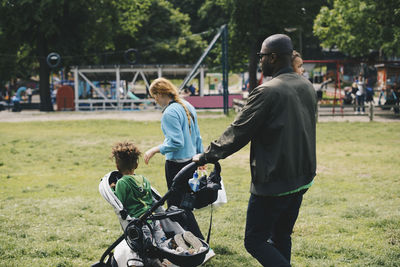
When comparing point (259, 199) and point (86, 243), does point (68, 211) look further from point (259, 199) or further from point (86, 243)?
point (259, 199)

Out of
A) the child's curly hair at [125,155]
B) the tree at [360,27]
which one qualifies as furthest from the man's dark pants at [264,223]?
the tree at [360,27]

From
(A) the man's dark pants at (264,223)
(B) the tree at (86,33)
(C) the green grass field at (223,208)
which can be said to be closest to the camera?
(A) the man's dark pants at (264,223)

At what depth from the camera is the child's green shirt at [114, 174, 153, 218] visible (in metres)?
4.19

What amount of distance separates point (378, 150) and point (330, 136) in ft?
11.0

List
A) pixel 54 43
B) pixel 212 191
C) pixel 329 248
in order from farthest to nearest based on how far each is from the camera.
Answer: pixel 54 43 < pixel 329 248 < pixel 212 191

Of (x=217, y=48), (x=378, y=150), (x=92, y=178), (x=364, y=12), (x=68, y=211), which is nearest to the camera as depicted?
(x=68, y=211)

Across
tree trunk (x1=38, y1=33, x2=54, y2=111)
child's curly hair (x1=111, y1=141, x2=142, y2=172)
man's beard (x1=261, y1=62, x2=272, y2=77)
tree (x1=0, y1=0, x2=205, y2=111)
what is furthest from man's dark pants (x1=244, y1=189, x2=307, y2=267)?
tree trunk (x1=38, y1=33, x2=54, y2=111)

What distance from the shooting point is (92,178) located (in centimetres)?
995

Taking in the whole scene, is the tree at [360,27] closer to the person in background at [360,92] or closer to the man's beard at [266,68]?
the person in background at [360,92]

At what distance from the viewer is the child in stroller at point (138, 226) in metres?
3.85

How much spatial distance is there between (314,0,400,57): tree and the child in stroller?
67.2 feet

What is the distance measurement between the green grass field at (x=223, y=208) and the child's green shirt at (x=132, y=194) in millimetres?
1146

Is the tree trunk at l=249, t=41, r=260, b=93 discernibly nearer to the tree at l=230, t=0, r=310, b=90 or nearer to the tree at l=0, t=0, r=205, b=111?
the tree at l=230, t=0, r=310, b=90

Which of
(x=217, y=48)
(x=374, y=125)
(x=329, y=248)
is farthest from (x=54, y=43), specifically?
(x=329, y=248)
